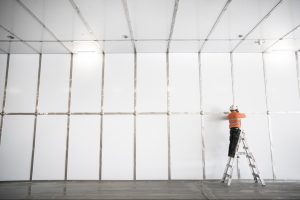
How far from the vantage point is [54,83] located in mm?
6645

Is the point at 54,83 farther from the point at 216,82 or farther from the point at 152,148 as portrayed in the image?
the point at 216,82

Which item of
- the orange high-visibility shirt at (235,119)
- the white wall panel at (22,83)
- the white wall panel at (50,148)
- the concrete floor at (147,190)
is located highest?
the white wall panel at (22,83)

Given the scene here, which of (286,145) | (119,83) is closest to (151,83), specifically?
(119,83)

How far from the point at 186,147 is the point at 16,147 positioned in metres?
4.68

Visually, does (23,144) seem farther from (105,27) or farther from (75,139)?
(105,27)

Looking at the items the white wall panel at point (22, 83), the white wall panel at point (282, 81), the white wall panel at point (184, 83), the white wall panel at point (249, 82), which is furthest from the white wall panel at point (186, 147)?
the white wall panel at point (22, 83)

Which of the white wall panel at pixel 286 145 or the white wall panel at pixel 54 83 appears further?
the white wall panel at pixel 54 83

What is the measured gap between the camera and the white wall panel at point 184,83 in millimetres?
6530

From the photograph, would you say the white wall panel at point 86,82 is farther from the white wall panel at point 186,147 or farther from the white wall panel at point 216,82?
the white wall panel at point 216,82

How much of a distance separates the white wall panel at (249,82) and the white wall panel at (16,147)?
596 centimetres

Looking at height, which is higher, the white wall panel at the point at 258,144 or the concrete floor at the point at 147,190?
the white wall panel at the point at 258,144

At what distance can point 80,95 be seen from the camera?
657 cm

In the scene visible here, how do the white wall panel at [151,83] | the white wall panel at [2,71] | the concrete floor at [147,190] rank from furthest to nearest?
the white wall panel at [2,71] < the white wall panel at [151,83] < the concrete floor at [147,190]

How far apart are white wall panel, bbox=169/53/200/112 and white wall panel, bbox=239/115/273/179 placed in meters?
1.53
